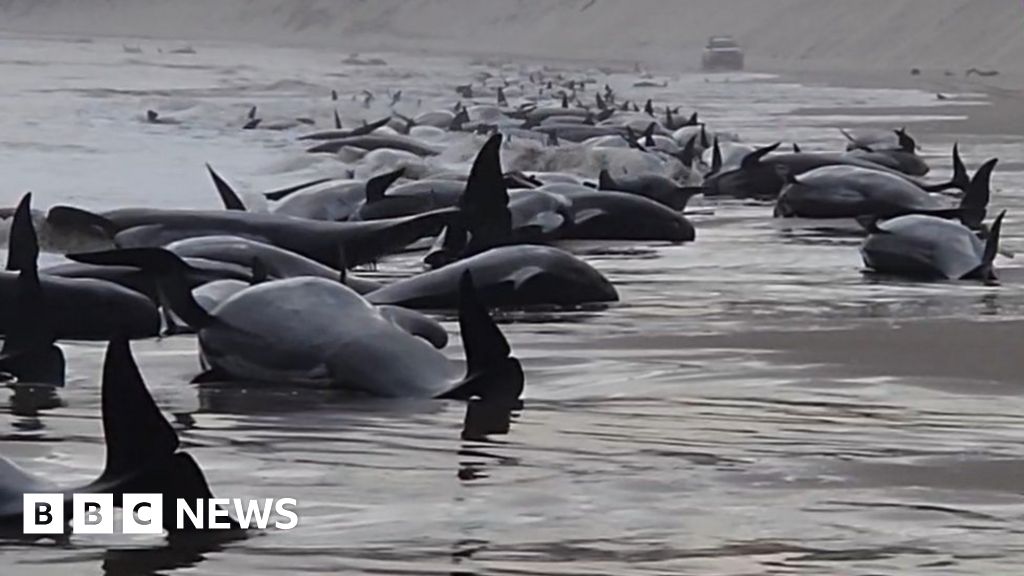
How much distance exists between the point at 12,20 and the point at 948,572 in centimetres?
11544

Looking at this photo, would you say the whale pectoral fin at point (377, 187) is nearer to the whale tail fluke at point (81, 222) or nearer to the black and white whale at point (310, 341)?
the whale tail fluke at point (81, 222)

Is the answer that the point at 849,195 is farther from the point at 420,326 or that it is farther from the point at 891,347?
the point at 420,326

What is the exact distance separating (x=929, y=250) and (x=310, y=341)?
133 inches

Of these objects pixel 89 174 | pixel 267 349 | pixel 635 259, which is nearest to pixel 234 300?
pixel 267 349

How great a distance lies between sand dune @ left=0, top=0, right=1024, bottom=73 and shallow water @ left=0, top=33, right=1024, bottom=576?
4198cm

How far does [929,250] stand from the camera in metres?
7.89

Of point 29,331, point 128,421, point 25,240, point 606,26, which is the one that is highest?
point 606,26

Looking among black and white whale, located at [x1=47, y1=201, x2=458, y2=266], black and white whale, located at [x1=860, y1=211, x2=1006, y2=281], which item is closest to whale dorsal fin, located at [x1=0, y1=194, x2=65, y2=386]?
black and white whale, located at [x1=47, y1=201, x2=458, y2=266]

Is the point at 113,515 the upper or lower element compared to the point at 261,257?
lower

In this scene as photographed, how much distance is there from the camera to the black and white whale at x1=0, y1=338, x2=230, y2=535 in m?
3.31

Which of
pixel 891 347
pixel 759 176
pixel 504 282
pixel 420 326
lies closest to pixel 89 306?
pixel 420 326

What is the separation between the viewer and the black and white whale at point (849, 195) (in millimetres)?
10430

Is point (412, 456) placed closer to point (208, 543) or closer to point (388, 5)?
point (208, 543)

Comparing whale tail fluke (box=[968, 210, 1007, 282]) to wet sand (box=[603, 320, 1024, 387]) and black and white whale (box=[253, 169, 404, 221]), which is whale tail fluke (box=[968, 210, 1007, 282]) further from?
black and white whale (box=[253, 169, 404, 221])
